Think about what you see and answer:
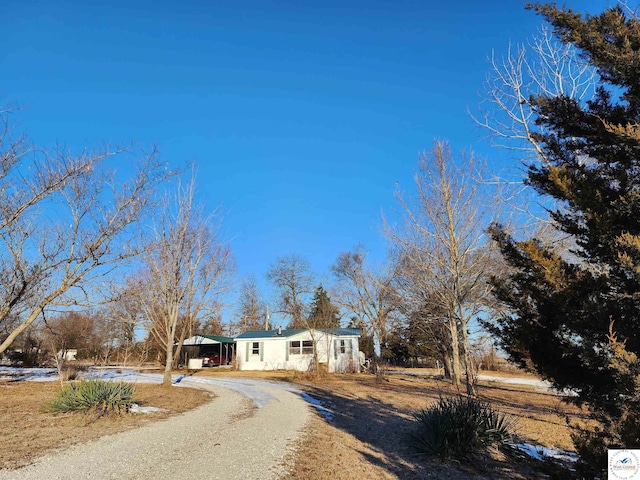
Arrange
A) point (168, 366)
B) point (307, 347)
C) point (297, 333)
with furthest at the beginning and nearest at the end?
point (297, 333) → point (307, 347) → point (168, 366)

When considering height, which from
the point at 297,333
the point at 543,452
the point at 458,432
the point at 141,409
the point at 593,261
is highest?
the point at 593,261

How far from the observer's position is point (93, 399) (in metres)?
8.92

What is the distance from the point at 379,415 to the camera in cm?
1104

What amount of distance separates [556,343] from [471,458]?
3.39 meters

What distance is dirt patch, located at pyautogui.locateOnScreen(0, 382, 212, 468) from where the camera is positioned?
19.9 feet

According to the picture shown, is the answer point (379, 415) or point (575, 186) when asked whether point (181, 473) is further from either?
point (379, 415)

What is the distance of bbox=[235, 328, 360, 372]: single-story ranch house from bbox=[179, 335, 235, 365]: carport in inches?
198

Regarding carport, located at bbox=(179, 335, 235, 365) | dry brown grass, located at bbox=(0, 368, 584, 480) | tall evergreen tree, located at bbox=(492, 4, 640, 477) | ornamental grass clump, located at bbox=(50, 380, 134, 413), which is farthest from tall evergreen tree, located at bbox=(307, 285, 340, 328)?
tall evergreen tree, located at bbox=(492, 4, 640, 477)

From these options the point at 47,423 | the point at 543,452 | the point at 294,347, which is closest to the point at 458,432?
the point at 543,452

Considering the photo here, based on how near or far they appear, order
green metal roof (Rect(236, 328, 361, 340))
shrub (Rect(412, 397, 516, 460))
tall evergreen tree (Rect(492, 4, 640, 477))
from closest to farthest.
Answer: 1. tall evergreen tree (Rect(492, 4, 640, 477))
2. shrub (Rect(412, 397, 516, 460))
3. green metal roof (Rect(236, 328, 361, 340))

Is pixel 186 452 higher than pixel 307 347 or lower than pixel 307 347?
lower

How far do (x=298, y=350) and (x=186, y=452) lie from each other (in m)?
27.3

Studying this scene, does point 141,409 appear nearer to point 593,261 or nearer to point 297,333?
point 593,261

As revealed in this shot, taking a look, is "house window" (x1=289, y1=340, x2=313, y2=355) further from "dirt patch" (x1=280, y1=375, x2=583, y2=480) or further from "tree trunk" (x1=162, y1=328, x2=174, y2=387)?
"dirt patch" (x1=280, y1=375, x2=583, y2=480)
